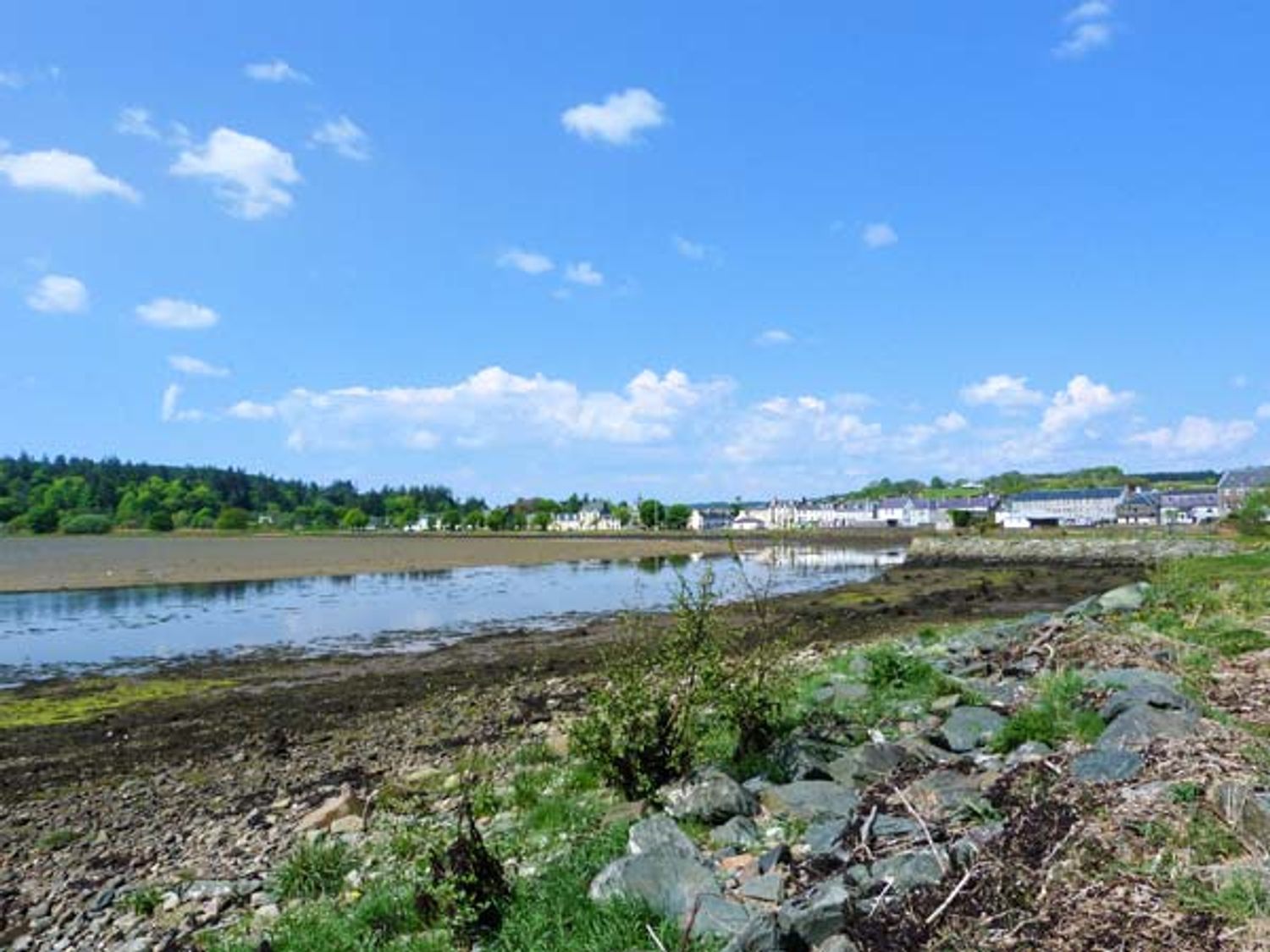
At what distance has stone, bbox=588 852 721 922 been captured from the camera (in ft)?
15.6

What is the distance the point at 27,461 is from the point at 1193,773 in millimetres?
238217

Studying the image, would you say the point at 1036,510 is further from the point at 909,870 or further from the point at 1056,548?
the point at 909,870

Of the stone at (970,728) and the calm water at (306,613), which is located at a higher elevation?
the stone at (970,728)

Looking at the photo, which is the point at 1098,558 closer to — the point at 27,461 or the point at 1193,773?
the point at 1193,773

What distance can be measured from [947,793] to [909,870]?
1.39 m

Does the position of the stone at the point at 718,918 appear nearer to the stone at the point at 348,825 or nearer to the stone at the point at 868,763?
the stone at the point at 868,763

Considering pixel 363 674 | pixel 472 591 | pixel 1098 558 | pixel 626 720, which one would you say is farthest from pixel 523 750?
pixel 1098 558

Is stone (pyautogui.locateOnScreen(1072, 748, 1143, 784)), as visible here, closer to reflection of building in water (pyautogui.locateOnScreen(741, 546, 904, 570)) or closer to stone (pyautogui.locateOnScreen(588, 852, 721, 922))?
stone (pyautogui.locateOnScreen(588, 852, 721, 922))

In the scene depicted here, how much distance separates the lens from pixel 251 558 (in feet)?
232

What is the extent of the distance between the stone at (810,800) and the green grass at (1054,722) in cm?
141

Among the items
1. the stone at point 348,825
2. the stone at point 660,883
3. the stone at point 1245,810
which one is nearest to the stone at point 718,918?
the stone at point 660,883

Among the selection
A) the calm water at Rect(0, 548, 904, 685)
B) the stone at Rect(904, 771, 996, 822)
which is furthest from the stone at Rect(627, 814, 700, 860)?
the calm water at Rect(0, 548, 904, 685)

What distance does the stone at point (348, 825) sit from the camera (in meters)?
8.69

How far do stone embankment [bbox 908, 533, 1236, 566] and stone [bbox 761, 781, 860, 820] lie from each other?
177ft
